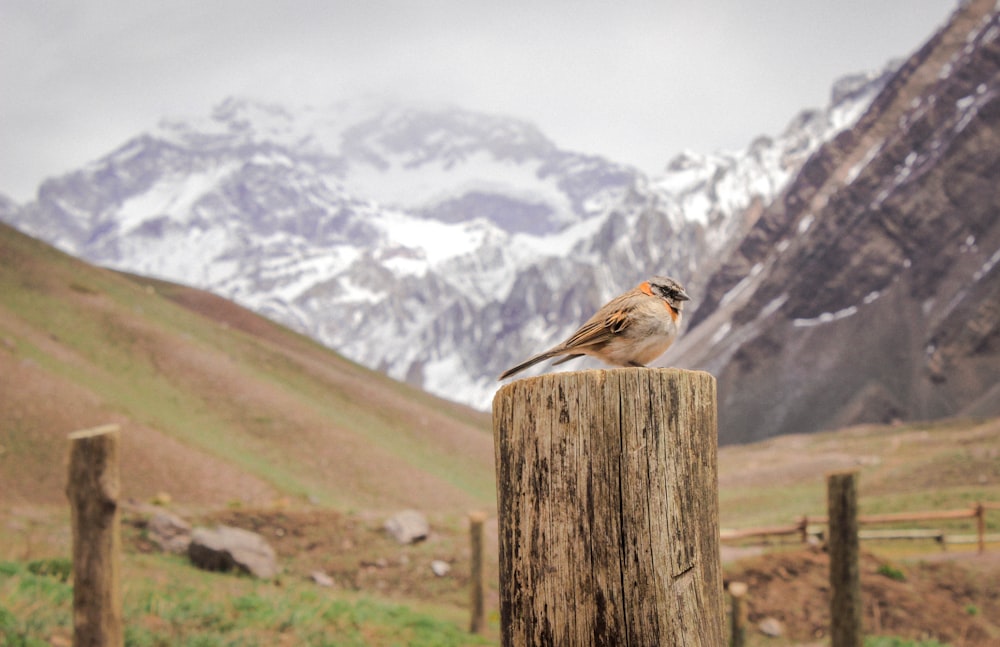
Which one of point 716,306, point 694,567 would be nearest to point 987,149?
point 716,306

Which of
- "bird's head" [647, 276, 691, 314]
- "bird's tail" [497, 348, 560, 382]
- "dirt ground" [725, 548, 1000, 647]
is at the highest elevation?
"bird's head" [647, 276, 691, 314]

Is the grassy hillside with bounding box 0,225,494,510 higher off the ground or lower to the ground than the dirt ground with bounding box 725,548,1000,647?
higher

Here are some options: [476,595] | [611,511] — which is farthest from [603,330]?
[476,595]

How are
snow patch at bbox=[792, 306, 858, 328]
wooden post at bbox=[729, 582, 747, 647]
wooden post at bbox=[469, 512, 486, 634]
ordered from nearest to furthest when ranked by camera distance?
wooden post at bbox=[729, 582, 747, 647] → wooden post at bbox=[469, 512, 486, 634] → snow patch at bbox=[792, 306, 858, 328]

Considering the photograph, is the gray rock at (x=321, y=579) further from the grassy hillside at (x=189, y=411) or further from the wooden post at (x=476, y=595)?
the grassy hillside at (x=189, y=411)

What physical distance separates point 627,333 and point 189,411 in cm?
3591

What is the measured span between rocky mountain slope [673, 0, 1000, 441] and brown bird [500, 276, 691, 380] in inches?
3790

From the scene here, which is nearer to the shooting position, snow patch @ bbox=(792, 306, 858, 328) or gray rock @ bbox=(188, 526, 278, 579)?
gray rock @ bbox=(188, 526, 278, 579)

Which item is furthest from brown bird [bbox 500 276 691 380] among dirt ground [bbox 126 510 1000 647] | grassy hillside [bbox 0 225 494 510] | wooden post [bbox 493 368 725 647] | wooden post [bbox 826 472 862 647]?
grassy hillside [bbox 0 225 494 510]

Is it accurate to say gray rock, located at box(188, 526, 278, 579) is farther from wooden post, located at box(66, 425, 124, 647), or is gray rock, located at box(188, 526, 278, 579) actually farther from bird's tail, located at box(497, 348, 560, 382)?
bird's tail, located at box(497, 348, 560, 382)

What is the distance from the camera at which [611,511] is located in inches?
118

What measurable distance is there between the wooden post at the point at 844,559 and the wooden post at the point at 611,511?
7618 mm

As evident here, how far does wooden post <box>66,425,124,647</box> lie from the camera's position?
791cm

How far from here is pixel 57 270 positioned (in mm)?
47500
